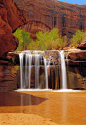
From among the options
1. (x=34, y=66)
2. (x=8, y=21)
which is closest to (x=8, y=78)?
(x=34, y=66)

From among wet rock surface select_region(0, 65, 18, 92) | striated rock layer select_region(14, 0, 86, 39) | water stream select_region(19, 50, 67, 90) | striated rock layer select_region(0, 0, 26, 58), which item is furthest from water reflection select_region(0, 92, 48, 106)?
striated rock layer select_region(14, 0, 86, 39)

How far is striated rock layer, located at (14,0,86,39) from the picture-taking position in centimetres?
2684

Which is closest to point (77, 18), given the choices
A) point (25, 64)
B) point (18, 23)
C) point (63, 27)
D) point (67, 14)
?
point (67, 14)

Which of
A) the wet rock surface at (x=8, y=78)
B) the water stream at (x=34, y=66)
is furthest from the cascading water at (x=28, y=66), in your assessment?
the wet rock surface at (x=8, y=78)

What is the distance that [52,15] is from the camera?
94.1 feet

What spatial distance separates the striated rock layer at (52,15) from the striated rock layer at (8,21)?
21.1 metres

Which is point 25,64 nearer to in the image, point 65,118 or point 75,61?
point 75,61

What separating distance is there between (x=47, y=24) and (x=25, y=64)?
63.3 ft

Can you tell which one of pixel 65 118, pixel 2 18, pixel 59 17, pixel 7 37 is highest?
pixel 59 17

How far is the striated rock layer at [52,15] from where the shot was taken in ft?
88.1

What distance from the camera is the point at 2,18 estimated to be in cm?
437

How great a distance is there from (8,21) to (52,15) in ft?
81.5

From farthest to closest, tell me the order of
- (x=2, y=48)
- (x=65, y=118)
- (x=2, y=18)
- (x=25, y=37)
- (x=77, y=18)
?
(x=77, y=18) → (x=25, y=37) → (x=2, y=48) → (x=2, y=18) → (x=65, y=118)

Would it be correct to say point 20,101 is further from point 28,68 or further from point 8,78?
point 28,68
